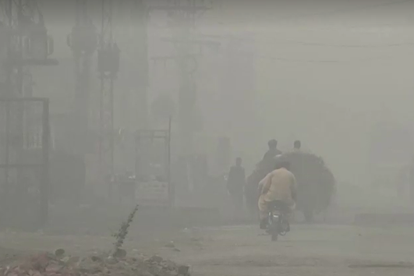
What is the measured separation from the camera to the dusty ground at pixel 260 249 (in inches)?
303

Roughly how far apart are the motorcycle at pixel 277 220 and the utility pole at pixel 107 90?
3.66 meters

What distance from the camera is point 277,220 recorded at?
1024cm

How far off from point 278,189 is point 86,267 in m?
4.38

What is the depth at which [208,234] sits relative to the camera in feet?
33.9

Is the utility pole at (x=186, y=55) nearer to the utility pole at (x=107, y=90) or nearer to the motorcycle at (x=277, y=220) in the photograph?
the utility pole at (x=107, y=90)

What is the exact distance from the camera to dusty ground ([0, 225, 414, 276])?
7707 mm

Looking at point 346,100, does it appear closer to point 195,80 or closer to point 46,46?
point 195,80

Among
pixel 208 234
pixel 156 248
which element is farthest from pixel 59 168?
pixel 156 248

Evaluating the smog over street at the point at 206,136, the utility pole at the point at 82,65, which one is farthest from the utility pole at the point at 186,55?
the utility pole at the point at 82,65

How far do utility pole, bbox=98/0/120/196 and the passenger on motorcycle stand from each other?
11.2 feet

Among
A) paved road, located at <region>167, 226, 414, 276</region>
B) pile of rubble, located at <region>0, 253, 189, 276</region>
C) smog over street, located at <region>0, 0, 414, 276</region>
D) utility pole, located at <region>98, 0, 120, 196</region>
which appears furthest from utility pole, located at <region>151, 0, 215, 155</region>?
pile of rubble, located at <region>0, 253, 189, 276</region>

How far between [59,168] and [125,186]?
1417 mm

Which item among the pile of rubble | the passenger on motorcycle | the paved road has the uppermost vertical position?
the passenger on motorcycle

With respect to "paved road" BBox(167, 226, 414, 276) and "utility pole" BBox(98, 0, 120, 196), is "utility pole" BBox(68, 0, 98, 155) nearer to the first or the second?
"utility pole" BBox(98, 0, 120, 196)
